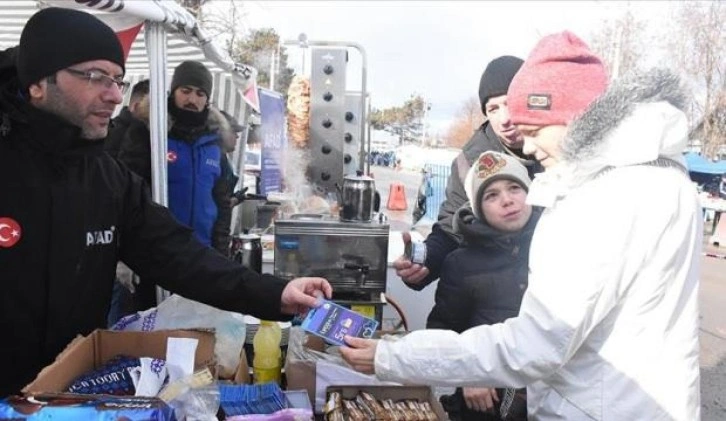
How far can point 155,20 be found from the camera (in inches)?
123

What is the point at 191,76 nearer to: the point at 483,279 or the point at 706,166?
the point at 483,279

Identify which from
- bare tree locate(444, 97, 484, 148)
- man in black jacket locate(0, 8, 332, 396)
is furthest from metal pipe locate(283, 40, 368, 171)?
bare tree locate(444, 97, 484, 148)

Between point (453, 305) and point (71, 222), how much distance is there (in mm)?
1472

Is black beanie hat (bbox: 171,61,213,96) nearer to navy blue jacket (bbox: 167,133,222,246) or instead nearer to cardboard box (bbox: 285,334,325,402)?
navy blue jacket (bbox: 167,133,222,246)

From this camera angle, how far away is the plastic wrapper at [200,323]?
2.09 metres

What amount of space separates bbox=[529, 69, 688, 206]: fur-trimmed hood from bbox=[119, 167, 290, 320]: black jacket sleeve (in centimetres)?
109

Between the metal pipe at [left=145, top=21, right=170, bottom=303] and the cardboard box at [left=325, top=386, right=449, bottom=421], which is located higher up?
the metal pipe at [left=145, top=21, right=170, bottom=303]

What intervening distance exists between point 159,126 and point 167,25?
0.59 meters

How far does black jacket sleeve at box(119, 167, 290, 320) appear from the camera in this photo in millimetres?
2057

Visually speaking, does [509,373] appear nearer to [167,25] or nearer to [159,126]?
[159,126]

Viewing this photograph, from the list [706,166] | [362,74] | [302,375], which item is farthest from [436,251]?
[706,166]

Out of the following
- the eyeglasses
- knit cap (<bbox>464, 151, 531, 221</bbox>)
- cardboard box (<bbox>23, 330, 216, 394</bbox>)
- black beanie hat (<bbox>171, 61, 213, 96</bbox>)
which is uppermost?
black beanie hat (<bbox>171, 61, 213, 96</bbox>)

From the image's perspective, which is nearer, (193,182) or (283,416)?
(283,416)

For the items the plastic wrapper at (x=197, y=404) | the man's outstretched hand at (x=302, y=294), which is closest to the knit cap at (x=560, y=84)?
the man's outstretched hand at (x=302, y=294)
